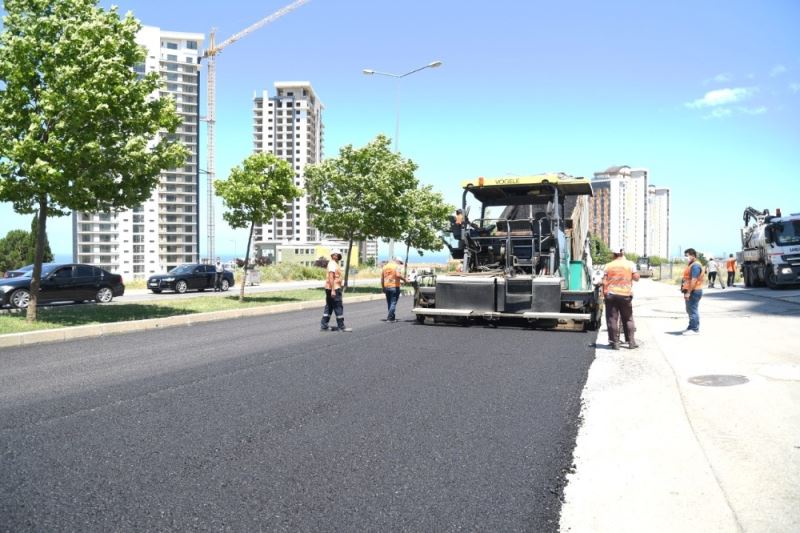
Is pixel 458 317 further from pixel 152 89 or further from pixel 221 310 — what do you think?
pixel 152 89

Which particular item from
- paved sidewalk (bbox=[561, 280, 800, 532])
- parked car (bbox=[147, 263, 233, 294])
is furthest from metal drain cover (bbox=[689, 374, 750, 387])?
parked car (bbox=[147, 263, 233, 294])

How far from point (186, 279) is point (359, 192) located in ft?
31.0

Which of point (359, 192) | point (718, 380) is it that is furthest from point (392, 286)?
point (359, 192)

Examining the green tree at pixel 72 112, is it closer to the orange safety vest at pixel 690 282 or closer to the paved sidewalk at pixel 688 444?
the paved sidewalk at pixel 688 444

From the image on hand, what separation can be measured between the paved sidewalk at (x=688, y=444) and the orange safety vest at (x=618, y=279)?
1.01 meters

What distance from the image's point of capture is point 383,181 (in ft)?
88.0

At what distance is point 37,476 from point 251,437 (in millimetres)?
1504

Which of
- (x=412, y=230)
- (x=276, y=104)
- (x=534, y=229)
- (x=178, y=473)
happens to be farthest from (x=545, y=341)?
(x=276, y=104)

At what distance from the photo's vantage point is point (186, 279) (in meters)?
29.7

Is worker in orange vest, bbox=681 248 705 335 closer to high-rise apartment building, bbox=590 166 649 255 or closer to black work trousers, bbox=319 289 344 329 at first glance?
black work trousers, bbox=319 289 344 329

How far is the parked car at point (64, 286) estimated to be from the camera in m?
18.2

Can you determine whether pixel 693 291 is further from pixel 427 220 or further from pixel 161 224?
pixel 161 224

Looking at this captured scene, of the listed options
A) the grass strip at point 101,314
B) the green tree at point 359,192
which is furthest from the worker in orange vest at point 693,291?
the green tree at point 359,192

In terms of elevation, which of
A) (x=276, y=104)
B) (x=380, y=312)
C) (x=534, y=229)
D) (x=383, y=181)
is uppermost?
(x=276, y=104)
